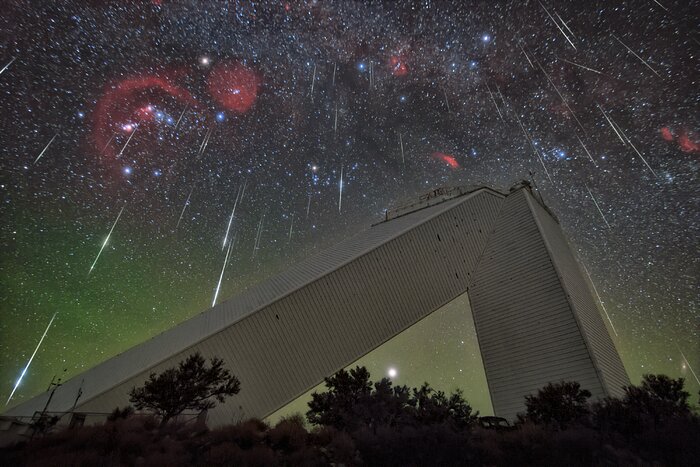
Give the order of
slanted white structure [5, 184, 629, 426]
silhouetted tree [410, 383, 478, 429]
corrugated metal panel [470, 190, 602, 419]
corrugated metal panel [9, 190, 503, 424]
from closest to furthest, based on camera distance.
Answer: silhouetted tree [410, 383, 478, 429] → corrugated metal panel [9, 190, 503, 424] → slanted white structure [5, 184, 629, 426] → corrugated metal panel [470, 190, 602, 419]

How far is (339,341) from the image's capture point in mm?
17047

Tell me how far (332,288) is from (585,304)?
14286 mm

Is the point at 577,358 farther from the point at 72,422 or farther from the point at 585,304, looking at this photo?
the point at 72,422

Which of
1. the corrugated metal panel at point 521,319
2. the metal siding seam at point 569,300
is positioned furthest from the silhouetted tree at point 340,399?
the metal siding seam at point 569,300

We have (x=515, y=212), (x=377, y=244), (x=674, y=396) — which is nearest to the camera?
(x=674, y=396)

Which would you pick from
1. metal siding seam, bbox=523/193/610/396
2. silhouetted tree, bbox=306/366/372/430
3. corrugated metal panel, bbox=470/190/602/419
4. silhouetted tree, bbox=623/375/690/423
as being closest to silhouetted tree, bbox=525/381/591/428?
silhouetted tree, bbox=623/375/690/423

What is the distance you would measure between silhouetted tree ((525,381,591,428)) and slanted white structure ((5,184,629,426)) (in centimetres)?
260

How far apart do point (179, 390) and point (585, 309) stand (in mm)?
20035

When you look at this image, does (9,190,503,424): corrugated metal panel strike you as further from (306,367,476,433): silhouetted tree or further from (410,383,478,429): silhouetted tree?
(410,383,478,429): silhouetted tree

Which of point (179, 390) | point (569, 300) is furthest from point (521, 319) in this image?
point (179, 390)

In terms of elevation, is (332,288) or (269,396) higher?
(332,288)

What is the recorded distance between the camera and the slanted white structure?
49.0ft

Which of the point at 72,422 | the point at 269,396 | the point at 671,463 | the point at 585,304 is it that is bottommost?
the point at 671,463

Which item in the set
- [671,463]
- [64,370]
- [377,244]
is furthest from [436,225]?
[64,370]
